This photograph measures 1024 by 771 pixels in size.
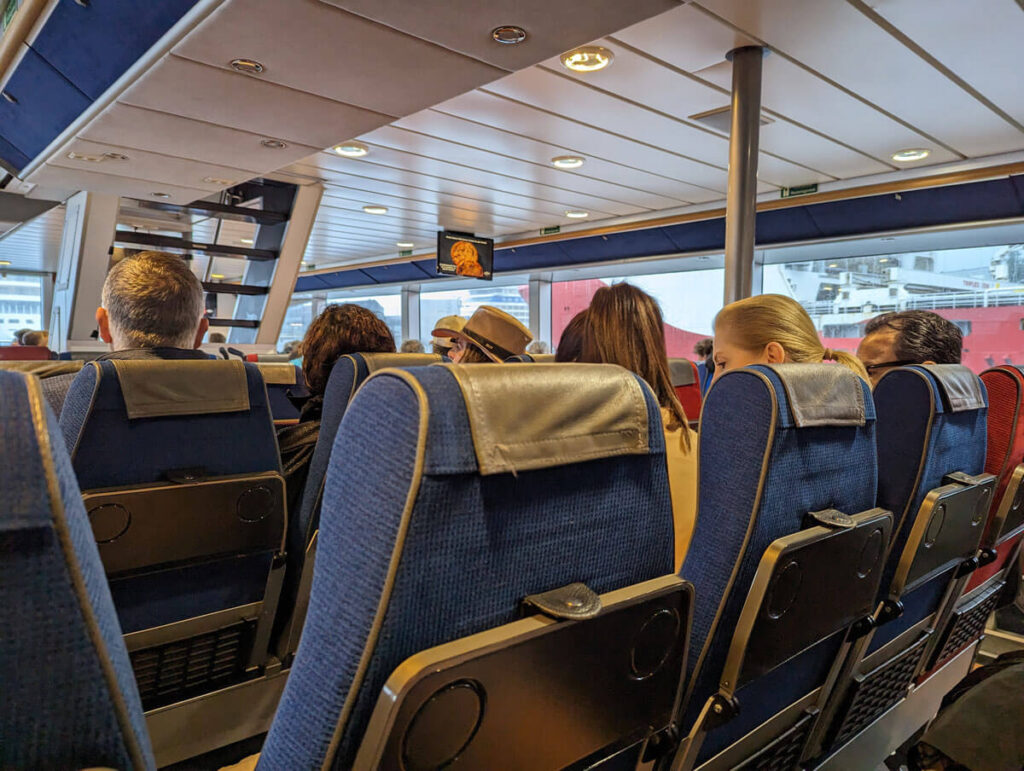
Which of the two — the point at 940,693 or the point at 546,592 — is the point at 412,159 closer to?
the point at 940,693

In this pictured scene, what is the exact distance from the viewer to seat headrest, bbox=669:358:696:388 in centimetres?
372

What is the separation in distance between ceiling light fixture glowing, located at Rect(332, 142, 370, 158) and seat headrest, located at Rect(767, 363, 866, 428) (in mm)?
4237

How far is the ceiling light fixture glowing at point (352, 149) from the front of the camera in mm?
4734

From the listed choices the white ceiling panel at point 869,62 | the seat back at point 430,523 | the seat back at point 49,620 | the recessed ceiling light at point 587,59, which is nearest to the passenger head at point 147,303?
the seat back at point 430,523

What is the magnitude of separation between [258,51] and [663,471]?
2.51 m

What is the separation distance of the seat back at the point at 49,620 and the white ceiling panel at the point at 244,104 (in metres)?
2.78

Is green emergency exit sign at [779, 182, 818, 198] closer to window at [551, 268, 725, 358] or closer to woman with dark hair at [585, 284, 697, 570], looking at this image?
window at [551, 268, 725, 358]

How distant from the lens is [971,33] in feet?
Answer: 9.76

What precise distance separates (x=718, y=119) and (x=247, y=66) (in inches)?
106

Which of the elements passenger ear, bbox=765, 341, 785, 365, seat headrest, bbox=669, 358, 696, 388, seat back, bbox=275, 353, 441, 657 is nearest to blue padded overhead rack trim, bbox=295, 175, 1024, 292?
seat headrest, bbox=669, 358, 696, 388

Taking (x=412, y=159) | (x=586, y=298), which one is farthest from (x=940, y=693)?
(x=586, y=298)

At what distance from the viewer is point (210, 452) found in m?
1.71

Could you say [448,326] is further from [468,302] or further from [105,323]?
[468,302]

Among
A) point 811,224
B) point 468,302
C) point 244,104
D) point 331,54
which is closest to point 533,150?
point 244,104
